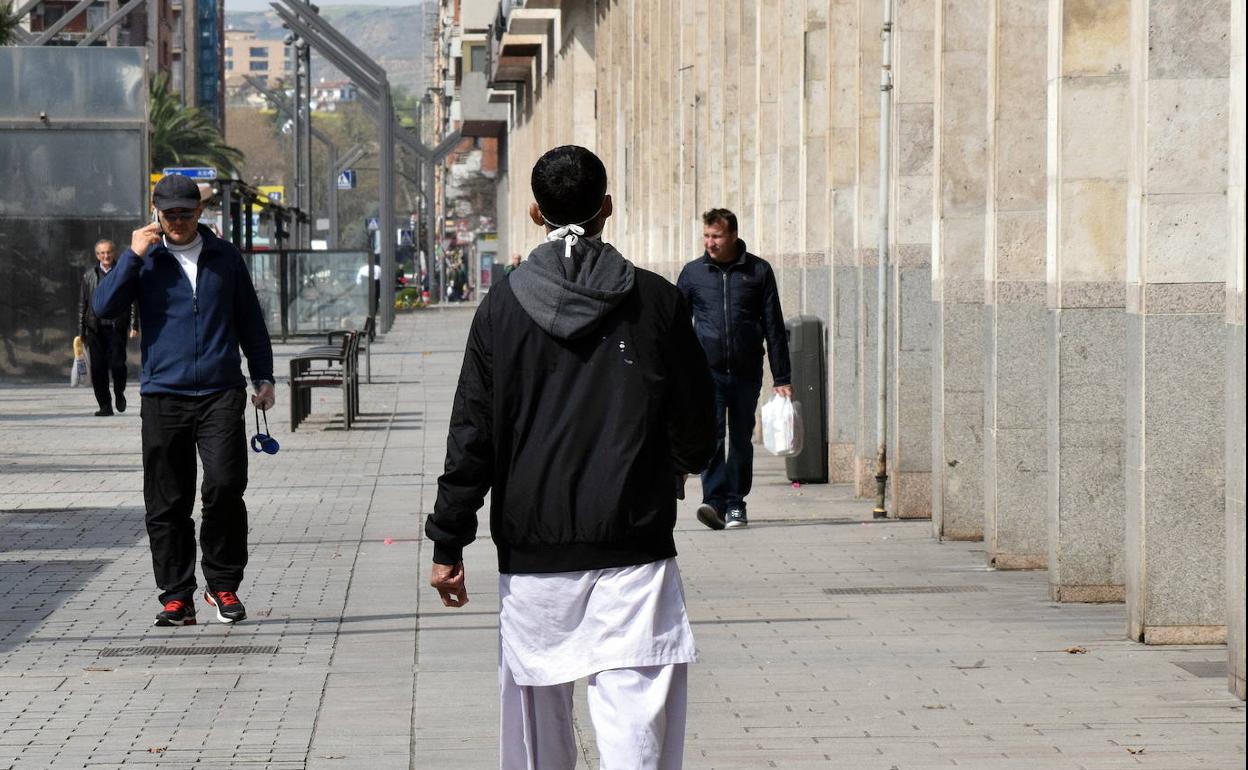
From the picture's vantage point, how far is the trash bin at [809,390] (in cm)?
1591

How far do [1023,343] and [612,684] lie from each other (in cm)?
650

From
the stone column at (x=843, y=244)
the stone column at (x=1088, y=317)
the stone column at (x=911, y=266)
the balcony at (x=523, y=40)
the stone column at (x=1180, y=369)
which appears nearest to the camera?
the stone column at (x=1180, y=369)

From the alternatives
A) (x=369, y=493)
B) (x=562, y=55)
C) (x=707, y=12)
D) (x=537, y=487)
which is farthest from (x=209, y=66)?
(x=537, y=487)

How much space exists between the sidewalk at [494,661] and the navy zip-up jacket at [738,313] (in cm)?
98

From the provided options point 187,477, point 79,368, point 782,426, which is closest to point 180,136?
point 79,368

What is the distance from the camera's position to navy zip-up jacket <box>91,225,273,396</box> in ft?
30.4

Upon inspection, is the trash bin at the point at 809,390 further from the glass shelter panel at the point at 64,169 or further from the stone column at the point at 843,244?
the glass shelter panel at the point at 64,169

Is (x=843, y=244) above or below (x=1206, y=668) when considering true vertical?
above

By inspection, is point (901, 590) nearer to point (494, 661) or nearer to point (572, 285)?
point (494, 661)

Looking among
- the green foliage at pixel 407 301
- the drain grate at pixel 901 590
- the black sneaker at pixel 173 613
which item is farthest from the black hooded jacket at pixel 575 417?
the green foliage at pixel 407 301

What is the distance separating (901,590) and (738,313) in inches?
109

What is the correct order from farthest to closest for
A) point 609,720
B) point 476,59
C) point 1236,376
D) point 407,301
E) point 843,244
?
1. point 476,59
2. point 407,301
3. point 843,244
4. point 1236,376
5. point 609,720

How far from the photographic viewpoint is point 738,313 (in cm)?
1288

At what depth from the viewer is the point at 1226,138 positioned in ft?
28.7
